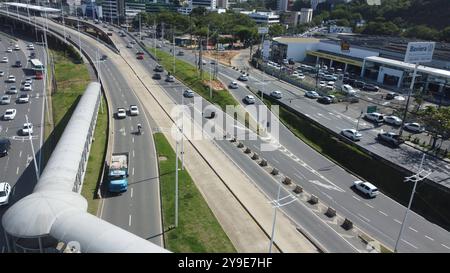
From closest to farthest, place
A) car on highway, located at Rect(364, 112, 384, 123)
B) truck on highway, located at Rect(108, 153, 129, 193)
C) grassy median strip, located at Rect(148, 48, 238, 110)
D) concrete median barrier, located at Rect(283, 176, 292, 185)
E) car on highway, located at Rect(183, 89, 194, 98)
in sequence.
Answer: truck on highway, located at Rect(108, 153, 129, 193) → concrete median barrier, located at Rect(283, 176, 292, 185) → car on highway, located at Rect(364, 112, 384, 123) → grassy median strip, located at Rect(148, 48, 238, 110) → car on highway, located at Rect(183, 89, 194, 98)

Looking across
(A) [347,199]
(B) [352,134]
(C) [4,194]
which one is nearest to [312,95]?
(B) [352,134]

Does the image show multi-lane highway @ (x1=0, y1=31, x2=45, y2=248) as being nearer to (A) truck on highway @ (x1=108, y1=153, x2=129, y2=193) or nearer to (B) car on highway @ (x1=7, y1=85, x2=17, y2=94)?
(B) car on highway @ (x1=7, y1=85, x2=17, y2=94)

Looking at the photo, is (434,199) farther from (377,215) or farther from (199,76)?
(199,76)

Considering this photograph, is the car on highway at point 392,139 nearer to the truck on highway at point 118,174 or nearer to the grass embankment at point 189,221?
the grass embankment at point 189,221

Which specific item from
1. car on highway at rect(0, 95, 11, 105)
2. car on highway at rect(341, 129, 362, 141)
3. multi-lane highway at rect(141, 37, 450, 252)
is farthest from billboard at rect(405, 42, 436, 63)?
car on highway at rect(0, 95, 11, 105)

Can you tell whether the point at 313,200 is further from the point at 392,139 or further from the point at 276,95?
the point at 276,95

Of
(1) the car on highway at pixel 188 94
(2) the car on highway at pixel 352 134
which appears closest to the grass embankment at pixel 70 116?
(1) the car on highway at pixel 188 94
